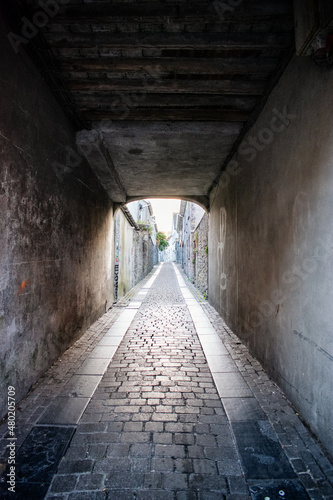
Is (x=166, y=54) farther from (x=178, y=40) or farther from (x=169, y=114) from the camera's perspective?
(x=169, y=114)

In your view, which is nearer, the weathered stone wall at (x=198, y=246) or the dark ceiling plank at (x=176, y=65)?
the dark ceiling plank at (x=176, y=65)

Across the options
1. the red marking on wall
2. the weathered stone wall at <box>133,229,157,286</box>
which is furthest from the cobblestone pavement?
the weathered stone wall at <box>133,229,157,286</box>

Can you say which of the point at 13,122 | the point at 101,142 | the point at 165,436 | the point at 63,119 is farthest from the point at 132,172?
the point at 165,436

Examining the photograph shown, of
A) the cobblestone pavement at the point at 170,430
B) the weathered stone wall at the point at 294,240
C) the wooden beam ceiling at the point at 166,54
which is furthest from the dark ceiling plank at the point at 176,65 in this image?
the cobblestone pavement at the point at 170,430

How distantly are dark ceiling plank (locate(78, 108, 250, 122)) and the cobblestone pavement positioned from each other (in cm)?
379

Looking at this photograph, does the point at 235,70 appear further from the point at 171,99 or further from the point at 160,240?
the point at 160,240

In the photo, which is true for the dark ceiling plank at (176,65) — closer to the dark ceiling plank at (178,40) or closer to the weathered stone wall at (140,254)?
the dark ceiling plank at (178,40)

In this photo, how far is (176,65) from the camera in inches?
121
